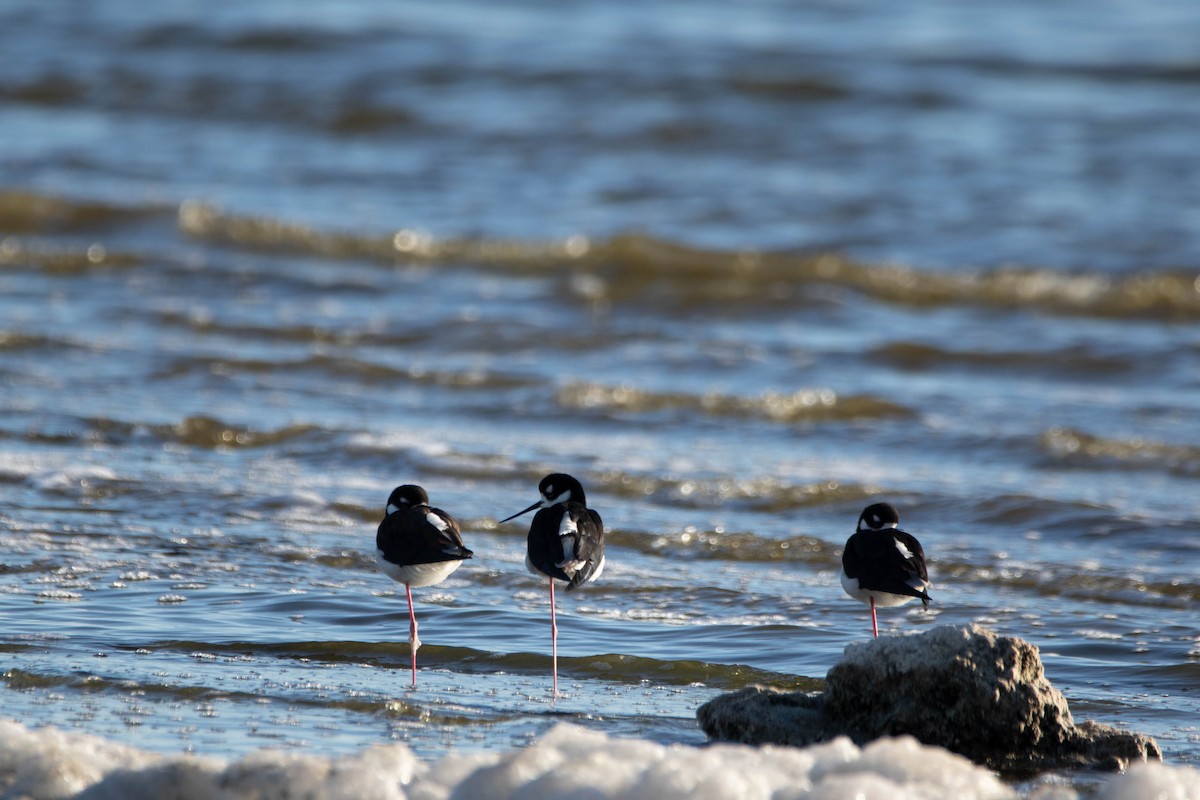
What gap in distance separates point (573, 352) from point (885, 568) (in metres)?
5.94

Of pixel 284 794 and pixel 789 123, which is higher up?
pixel 789 123

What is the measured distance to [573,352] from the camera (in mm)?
11195

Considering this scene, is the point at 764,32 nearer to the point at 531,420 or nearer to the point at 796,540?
the point at 531,420

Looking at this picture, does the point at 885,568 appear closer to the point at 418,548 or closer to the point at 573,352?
the point at 418,548

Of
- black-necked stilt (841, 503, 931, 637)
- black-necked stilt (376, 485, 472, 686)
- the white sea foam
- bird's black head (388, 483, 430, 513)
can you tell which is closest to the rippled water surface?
black-necked stilt (376, 485, 472, 686)

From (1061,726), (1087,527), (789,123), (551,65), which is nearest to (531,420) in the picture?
(1087,527)

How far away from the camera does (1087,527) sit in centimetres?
753

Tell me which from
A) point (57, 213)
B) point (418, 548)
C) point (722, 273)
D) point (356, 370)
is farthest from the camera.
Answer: point (57, 213)

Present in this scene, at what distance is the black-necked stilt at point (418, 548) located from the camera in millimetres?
5586

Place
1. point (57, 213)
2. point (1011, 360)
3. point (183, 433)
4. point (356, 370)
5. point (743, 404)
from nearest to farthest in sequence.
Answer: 1. point (183, 433)
2. point (743, 404)
3. point (356, 370)
4. point (1011, 360)
5. point (57, 213)

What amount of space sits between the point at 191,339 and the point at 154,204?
484cm

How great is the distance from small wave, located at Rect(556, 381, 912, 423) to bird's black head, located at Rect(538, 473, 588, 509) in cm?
355

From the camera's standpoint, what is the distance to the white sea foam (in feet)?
12.3

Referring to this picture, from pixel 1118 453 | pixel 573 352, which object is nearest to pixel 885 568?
pixel 1118 453
